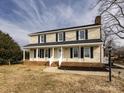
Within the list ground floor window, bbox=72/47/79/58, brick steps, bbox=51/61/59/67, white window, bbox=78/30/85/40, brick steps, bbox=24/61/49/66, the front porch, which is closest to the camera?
the front porch

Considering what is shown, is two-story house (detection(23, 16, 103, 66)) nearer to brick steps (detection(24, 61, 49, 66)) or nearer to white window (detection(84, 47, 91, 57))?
white window (detection(84, 47, 91, 57))

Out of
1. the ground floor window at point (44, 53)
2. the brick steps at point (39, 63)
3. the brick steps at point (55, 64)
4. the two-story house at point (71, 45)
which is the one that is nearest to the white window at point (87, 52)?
the two-story house at point (71, 45)

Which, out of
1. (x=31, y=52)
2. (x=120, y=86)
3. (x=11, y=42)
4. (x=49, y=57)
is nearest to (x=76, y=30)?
(x=49, y=57)

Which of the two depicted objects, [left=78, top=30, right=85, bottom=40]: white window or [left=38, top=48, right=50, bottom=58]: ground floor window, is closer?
[left=78, top=30, right=85, bottom=40]: white window

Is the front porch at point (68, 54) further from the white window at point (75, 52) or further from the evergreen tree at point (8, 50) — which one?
the evergreen tree at point (8, 50)

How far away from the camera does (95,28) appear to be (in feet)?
82.2

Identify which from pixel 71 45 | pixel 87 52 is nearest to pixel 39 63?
pixel 71 45

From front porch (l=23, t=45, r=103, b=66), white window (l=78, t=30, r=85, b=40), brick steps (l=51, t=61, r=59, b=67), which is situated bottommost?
brick steps (l=51, t=61, r=59, b=67)

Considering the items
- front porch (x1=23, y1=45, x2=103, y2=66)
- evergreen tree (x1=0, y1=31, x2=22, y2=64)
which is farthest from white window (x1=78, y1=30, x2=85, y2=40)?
evergreen tree (x1=0, y1=31, x2=22, y2=64)

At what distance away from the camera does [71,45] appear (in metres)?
24.8

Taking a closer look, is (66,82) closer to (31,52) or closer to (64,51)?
(64,51)

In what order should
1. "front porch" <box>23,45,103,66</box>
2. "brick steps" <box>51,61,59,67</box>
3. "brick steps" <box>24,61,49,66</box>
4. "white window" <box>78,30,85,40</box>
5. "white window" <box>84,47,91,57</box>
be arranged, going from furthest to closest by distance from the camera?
1. "brick steps" <box>24,61,49,66</box>
2. "white window" <box>78,30,85,40</box>
3. "brick steps" <box>51,61,59,67</box>
4. "white window" <box>84,47,91,57</box>
5. "front porch" <box>23,45,103,66</box>

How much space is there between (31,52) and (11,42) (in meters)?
4.77

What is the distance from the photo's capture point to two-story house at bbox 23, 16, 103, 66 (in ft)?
79.0
